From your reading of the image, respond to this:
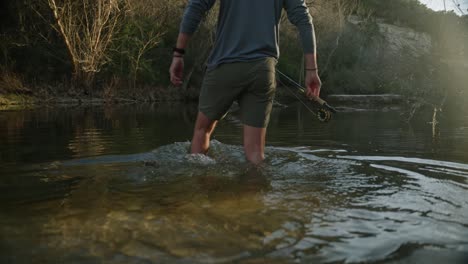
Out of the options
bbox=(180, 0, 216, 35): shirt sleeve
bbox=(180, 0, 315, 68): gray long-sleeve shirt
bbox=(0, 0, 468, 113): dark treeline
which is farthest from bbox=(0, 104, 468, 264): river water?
bbox=(0, 0, 468, 113): dark treeline

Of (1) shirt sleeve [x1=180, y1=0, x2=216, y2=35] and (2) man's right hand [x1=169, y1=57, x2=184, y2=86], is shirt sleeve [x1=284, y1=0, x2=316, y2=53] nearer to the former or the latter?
(1) shirt sleeve [x1=180, y1=0, x2=216, y2=35]

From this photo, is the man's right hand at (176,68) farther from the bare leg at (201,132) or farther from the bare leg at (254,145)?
the bare leg at (254,145)

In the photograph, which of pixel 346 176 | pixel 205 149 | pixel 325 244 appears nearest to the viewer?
pixel 325 244

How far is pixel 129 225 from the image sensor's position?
2406 mm

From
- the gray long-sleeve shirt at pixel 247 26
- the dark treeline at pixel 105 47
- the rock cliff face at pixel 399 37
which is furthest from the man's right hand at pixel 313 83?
the rock cliff face at pixel 399 37

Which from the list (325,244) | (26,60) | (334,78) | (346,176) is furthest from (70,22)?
(325,244)

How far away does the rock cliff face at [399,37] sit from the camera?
121ft

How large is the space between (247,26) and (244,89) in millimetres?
511

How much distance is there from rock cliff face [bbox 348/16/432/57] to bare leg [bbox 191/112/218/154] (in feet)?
112

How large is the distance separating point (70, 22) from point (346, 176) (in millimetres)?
18852

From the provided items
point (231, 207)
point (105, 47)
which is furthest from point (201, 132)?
point (105, 47)

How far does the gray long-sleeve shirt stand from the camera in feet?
12.2

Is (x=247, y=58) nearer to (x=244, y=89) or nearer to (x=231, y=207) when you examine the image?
(x=244, y=89)

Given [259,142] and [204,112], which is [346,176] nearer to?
[259,142]
